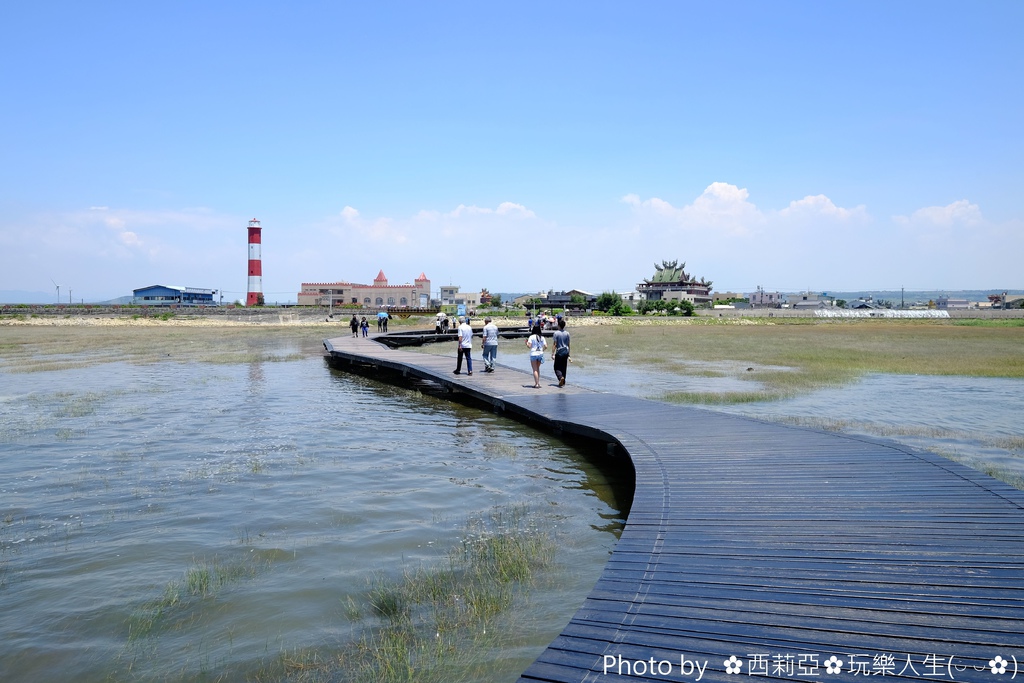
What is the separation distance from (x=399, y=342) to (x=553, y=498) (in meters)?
30.1

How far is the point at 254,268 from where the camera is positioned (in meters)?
92.9

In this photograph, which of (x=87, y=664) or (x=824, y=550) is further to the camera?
(x=824, y=550)

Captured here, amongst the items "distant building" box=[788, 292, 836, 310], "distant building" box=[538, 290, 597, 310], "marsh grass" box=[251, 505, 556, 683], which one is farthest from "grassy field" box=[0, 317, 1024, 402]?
"distant building" box=[788, 292, 836, 310]

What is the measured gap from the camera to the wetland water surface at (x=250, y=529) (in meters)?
5.45

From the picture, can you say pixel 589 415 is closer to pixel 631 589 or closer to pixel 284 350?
pixel 631 589

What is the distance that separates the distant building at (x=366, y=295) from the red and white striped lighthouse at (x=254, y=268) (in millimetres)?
11966

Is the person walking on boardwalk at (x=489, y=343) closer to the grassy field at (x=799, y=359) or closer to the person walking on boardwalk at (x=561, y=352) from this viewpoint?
the person walking on boardwalk at (x=561, y=352)

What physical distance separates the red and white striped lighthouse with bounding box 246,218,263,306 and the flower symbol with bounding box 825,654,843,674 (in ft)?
312

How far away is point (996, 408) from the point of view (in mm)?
16562

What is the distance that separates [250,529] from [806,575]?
6.16 meters

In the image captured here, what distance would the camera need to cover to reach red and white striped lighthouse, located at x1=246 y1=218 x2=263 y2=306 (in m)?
92.0

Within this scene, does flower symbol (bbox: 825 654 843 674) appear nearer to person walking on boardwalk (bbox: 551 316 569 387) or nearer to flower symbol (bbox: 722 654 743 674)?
flower symbol (bbox: 722 654 743 674)

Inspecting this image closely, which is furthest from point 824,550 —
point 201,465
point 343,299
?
point 343,299

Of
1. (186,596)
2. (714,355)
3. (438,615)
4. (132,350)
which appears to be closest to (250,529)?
(186,596)
